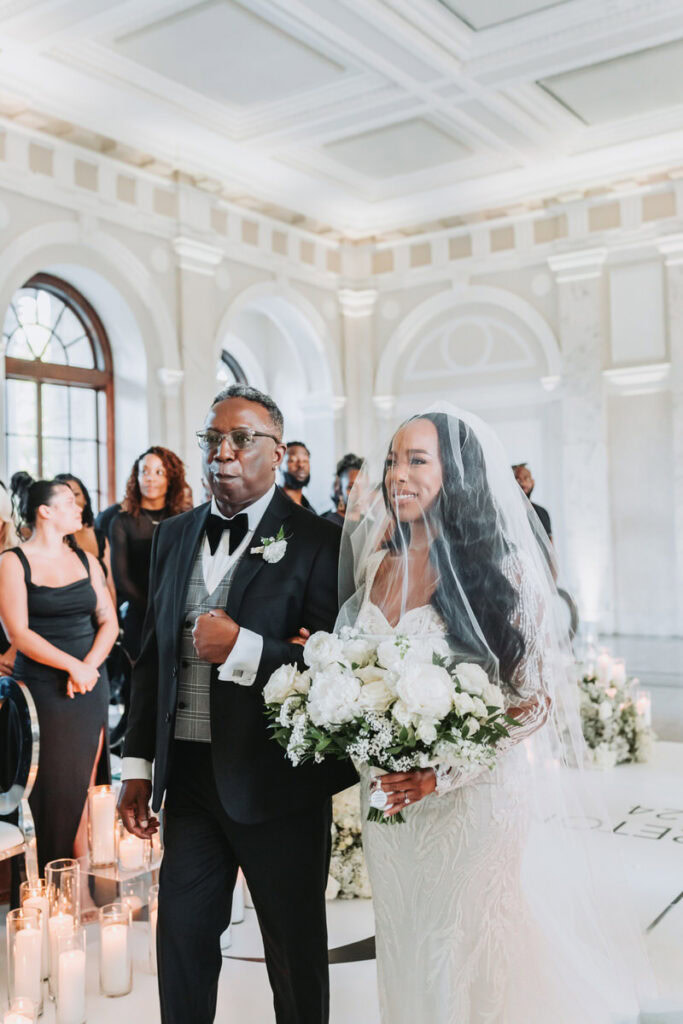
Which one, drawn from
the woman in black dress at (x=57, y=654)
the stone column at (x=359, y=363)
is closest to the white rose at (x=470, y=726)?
the woman in black dress at (x=57, y=654)

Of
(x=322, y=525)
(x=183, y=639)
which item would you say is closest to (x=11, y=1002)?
(x=183, y=639)

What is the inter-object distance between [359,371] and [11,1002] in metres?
12.0

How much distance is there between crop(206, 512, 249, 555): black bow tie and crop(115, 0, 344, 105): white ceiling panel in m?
6.92

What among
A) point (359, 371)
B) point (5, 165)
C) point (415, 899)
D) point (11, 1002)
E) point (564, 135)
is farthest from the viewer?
point (359, 371)

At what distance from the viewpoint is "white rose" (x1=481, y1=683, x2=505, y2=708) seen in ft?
7.65

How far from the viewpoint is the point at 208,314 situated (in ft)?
38.8

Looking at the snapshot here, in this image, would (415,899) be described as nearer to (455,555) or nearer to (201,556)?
(455,555)

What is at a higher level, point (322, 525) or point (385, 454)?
point (385, 454)

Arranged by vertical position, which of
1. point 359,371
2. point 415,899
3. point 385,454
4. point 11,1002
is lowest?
point 11,1002

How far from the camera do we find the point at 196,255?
457 inches

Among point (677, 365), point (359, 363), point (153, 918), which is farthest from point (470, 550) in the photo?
point (359, 363)

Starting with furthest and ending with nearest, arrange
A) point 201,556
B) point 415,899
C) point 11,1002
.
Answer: point 11,1002
point 201,556
point 415,899

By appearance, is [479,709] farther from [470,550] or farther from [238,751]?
[238,751]

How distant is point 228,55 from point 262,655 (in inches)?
321
